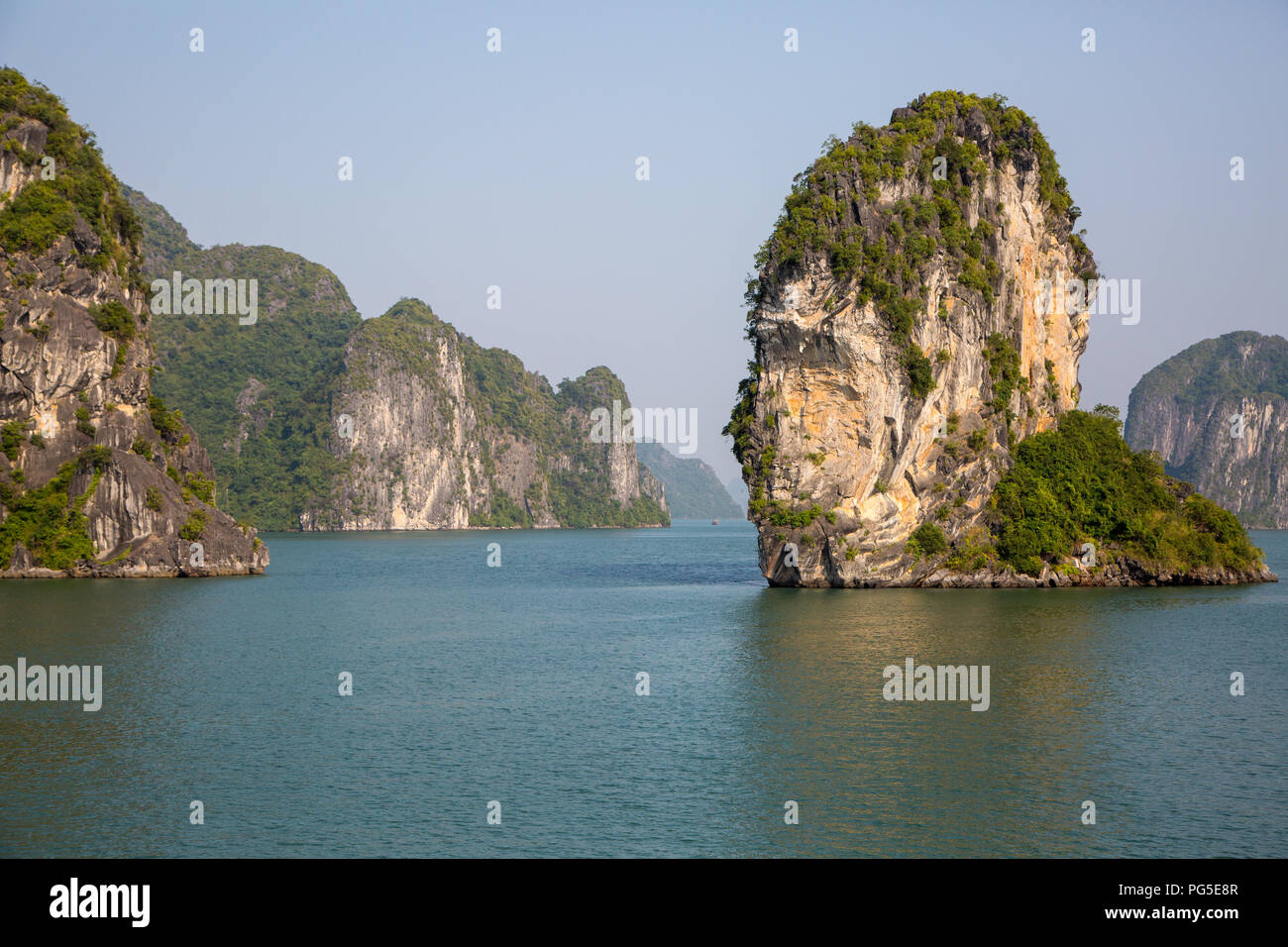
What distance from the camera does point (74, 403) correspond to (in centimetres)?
6600

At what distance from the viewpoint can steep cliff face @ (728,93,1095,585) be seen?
56.5m

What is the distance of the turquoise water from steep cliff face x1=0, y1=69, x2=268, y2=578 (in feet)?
47.3

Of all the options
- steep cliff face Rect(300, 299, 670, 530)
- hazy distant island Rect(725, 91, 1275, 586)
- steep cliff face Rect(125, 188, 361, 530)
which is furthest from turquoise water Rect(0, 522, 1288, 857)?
steep cliff face Rect(300, 299, 670, 530)

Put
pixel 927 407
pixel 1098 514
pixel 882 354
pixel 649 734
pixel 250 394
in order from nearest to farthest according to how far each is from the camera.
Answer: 1. pixel 649 734
2. pixel 882 354
3. pixel 927 407
4. pixel 1098 514
5. pixel 250 394

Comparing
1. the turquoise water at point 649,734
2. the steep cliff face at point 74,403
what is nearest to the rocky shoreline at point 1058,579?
the turquoise water at point 649,734

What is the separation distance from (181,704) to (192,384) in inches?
6094

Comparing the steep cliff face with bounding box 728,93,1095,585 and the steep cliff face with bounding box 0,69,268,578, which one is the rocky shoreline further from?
the steep cliff face with bounding box 0,69,268,578

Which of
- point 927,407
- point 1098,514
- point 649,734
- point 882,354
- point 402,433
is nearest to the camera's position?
point 649,734

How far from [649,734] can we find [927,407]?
37.5 metres

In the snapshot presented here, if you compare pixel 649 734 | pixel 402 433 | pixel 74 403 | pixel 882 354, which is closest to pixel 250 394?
pixel 402 433

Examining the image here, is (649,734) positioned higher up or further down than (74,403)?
further down

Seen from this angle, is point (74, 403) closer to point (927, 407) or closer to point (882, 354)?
point (882, 354)

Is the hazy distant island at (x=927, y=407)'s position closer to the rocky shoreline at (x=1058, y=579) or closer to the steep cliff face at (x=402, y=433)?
the rocky shoreline at (x=1058, y=579)
